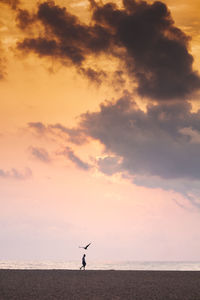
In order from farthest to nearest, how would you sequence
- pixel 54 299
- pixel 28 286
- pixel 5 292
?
pixel 28 286 < pixel 5 292 < pixel 54 299

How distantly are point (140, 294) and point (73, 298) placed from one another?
17.1 feet

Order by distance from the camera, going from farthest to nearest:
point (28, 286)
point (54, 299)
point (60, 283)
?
1. point (60, 283)
2. point (28, 286)
3. point (54, 299)

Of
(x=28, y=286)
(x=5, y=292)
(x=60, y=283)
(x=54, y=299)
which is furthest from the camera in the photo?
(x=60, y=283)

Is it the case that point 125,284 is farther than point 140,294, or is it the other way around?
point 125,284

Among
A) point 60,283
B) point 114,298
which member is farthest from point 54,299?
point 60,283

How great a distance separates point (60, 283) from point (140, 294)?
8.42 metres

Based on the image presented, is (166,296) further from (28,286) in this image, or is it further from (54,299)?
(28,286)

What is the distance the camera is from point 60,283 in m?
32.1

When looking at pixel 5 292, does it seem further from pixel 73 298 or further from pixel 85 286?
pixel 85 286

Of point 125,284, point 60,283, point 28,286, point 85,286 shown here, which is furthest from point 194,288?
point 28,286

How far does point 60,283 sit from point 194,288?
10994 mm

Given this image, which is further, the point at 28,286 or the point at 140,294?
the point at 28,286

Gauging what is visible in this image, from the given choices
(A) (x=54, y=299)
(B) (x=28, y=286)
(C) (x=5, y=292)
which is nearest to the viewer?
(A) (x=54, y=299)

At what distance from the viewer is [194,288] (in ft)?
100
